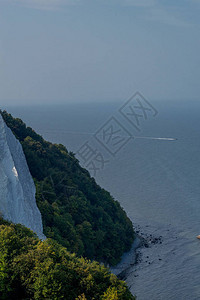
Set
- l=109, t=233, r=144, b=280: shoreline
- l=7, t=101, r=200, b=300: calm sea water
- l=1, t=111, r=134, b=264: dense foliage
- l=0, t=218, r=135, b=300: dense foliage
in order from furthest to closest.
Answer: l=109, t=233, r=144, b=280: shoreline, l=7, t=101, r=200, b=300: calm sea water, l=1, t=111, r=134, b=264: dense foliage, l=0, t=218, r=135, b=300: dense foliage

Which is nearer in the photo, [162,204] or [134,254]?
[134,254]

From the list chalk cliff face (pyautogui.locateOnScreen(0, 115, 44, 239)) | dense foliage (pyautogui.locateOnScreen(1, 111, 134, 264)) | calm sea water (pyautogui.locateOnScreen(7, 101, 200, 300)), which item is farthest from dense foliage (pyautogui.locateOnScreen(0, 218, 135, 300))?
calm sea water (pyautogui.locateOnScreen(7, 101, 200, 300))

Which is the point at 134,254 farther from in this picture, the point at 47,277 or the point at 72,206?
the point at 47,277

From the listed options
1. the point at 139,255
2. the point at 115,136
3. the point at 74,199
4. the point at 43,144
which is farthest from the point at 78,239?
the point at 115,136

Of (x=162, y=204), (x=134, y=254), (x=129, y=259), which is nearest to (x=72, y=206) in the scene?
(x=129, y=259)

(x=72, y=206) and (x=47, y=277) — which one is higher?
(x=72, y=206)

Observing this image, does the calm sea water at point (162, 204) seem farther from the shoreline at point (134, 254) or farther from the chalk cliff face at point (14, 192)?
the chalk cliff face at point (14, 192)

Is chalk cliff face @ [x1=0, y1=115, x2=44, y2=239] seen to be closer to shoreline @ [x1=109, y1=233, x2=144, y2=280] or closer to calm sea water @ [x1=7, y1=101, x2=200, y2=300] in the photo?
shoreline @ [x1=109, y1=233, x2=144, y2=280]

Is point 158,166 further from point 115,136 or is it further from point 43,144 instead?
point 115,136
